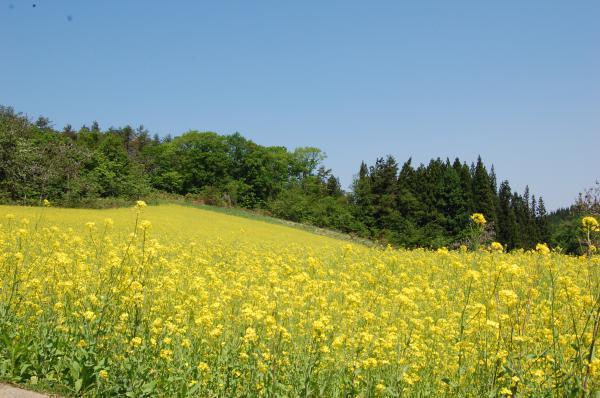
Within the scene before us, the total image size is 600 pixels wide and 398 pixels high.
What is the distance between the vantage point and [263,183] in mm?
76188

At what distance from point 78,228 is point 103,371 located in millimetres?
16689

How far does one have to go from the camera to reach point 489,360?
170 inches

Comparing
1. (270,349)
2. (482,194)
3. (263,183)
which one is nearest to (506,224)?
(482,194)

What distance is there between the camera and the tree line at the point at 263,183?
119 ft

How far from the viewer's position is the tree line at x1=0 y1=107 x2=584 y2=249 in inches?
1425

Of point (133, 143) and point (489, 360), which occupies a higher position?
point (133, 143)

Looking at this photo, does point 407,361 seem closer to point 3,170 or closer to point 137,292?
point 137,292

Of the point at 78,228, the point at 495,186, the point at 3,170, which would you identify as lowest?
the point at 78,228

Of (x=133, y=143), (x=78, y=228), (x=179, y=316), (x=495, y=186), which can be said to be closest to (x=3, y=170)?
(x=78, y=228)

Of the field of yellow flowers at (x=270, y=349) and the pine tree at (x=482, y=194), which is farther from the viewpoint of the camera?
the pine tree at (x=482, y=194)

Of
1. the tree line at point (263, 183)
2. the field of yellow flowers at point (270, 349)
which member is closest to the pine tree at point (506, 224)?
the tree line at point (263, 183)

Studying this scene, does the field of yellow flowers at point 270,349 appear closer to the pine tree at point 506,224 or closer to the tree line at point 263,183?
the tree line at point 263,183

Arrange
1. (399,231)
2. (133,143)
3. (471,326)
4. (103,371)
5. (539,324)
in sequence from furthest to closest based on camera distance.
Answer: (133,143) < (399,231) < (539,324) < (471,326) < (103,371)

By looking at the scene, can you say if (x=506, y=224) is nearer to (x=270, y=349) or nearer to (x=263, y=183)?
(x=263, y=183)
